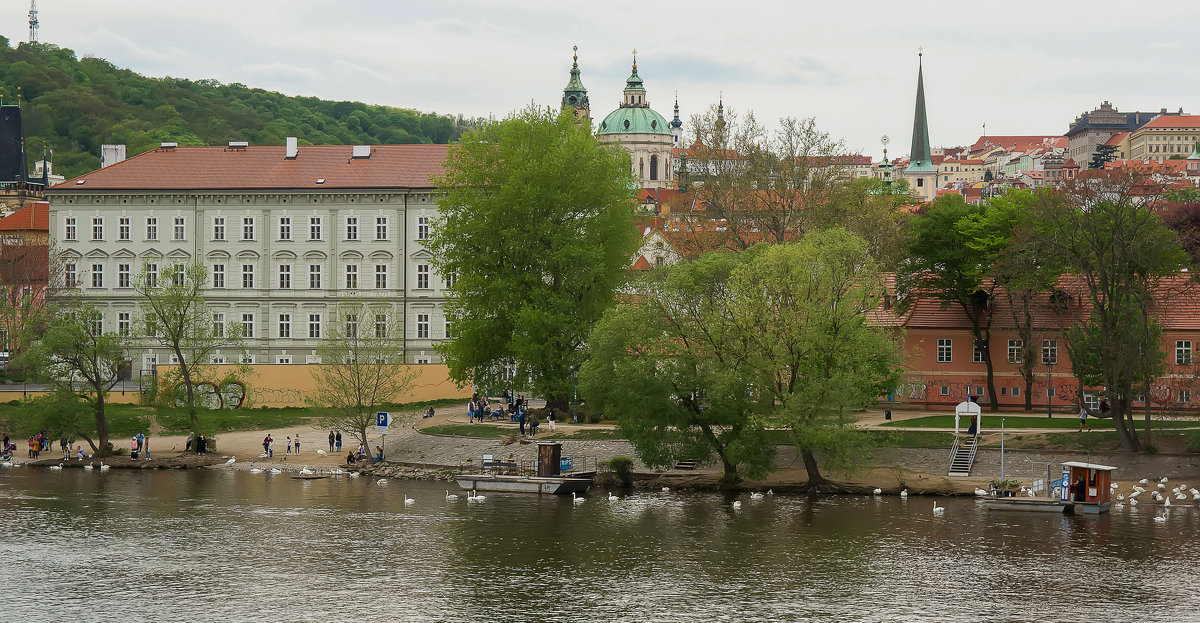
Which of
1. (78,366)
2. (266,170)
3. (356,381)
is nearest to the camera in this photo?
(356,381)

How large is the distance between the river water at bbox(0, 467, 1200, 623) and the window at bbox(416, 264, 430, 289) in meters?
29.2

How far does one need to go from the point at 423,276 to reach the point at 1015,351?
37463 millimetres

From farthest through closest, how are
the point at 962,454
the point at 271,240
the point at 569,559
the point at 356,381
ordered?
the point at 271,240
the point at 356,381
the point at 962,454
the point at 569,559

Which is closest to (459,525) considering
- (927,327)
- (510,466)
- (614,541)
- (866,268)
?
(614,541)

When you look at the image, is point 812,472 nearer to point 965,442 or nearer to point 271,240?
point 965,442

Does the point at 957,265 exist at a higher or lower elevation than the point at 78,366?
higher

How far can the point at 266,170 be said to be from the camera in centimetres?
8638

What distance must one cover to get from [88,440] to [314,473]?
13102 millimetres

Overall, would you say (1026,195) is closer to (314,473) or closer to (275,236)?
(314,473)

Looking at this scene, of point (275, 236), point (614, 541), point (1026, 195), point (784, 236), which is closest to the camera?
point (614, 541)

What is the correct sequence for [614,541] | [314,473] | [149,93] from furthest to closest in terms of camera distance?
[149,93] < [314,473] < [614,541]

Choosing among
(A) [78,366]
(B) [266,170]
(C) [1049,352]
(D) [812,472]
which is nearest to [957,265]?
→ (C) [1049,352]

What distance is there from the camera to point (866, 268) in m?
59.9

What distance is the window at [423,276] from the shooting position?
3334 inches
